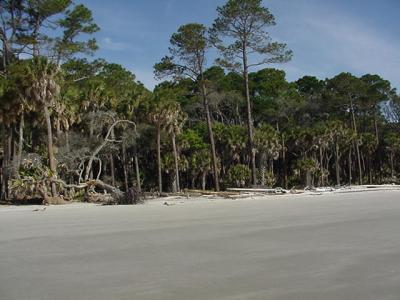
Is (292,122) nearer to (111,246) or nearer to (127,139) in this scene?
(127,139)

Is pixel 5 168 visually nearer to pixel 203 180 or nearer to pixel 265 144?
pixel 203 180

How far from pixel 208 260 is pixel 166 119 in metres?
32.9

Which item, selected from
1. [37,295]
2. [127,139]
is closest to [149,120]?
[127,139]

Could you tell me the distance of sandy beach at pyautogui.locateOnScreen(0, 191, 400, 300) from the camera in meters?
5.64

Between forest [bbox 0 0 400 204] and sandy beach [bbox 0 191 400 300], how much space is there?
1232cm

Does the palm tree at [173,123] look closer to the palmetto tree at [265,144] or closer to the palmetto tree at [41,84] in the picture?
the palmetto tree at [265,144]

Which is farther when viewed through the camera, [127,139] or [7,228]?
[127,139]

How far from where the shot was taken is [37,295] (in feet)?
18.6

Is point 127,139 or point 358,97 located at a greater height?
point 358,97

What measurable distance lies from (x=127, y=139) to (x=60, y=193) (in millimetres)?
12302

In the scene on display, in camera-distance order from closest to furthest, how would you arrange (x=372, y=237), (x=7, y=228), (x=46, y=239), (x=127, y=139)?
1. (x=372, y=237)
2. (x=46, y=239)
3. (x=7, y=228)
4. (x=127, y=139)

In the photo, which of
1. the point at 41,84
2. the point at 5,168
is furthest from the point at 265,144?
the point at 5,168

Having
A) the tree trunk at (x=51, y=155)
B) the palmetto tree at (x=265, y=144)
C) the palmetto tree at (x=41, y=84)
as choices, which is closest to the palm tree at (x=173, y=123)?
the palmetto tree at (x=265, y=144)

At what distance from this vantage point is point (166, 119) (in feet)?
131
